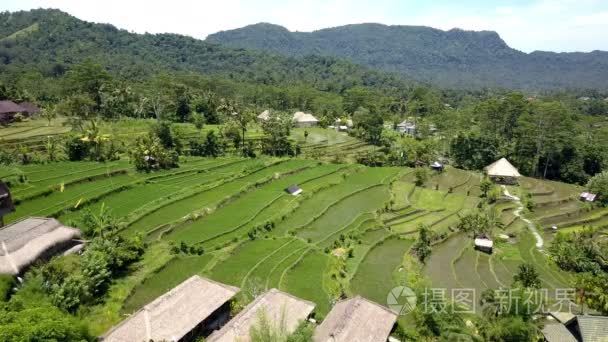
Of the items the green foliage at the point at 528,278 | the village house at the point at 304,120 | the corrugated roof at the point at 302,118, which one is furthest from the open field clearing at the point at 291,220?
the corrugated roof at the point at 302,118

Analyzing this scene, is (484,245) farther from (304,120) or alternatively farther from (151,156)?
(304,120)

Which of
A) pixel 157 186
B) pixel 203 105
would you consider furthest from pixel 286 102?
pixel 157 186

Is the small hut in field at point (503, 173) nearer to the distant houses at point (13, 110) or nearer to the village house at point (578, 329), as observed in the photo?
the village house at point (578, 329)

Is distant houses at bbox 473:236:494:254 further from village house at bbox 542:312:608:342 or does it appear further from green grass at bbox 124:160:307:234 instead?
green grass at bbox 124:160:307:234

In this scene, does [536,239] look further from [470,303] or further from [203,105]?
[203,105]

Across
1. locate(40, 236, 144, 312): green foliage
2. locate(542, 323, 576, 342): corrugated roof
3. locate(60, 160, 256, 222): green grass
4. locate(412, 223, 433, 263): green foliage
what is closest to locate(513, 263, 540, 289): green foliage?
locate(542, 323, 576, 342): corrugated roof

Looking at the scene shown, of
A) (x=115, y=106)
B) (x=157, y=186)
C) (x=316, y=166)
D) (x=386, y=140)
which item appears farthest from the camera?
(x=386, y=140)
